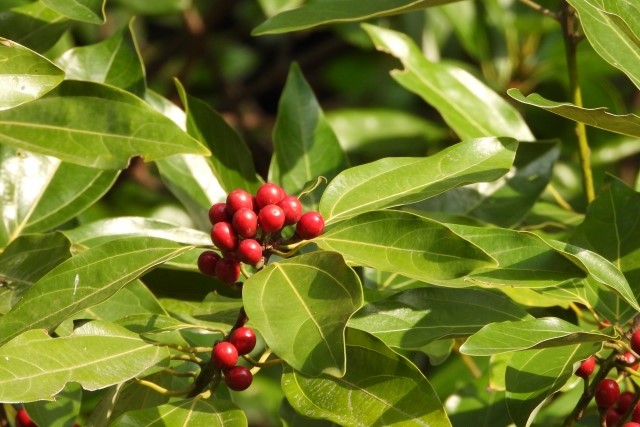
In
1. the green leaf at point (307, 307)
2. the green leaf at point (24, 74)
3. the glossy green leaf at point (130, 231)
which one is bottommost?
the glossy green leaf at point (130, 231)

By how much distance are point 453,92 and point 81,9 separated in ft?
2.57

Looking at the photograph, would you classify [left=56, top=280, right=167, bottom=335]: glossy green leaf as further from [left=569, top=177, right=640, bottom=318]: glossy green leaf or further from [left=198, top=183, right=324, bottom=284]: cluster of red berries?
[left=569, top=177, right=640, bottom=318]: glossy green leaf

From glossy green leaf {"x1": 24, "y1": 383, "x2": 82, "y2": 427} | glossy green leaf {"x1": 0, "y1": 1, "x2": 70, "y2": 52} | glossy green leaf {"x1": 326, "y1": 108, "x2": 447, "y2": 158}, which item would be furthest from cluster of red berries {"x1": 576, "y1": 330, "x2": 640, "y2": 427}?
glossy green leaf {"x1": 326, "y1": 108, "x2": 447, "y2": 158}

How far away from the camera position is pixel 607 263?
4.04 ft

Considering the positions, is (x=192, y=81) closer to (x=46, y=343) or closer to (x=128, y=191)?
(x=128, y=191)

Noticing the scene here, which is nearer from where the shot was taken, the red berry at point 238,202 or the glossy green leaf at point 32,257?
the red berry at point 238,202

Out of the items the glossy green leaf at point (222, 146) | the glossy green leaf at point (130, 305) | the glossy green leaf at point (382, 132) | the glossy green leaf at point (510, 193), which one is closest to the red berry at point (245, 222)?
the glossy green leaf at point (130, 305)

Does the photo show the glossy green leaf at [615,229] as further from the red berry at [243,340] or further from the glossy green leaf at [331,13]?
the red berry at [243,340]

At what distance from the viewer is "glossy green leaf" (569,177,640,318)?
1.43 m

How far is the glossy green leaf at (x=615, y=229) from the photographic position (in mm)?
1433

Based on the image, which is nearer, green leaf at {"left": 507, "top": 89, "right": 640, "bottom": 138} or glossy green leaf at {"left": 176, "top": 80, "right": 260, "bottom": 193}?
green leaf at {"left": 507, "top": 89, "right": 640, "bottom": 138}

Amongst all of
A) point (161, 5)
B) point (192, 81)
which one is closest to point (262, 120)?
point (192, 81)

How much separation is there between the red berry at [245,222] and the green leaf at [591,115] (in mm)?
308

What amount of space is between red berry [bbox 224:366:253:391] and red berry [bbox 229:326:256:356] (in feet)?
0.08
